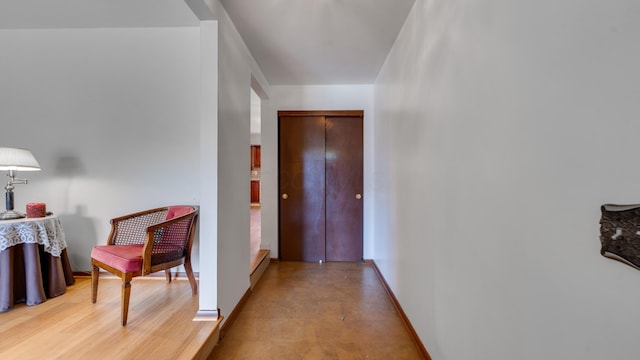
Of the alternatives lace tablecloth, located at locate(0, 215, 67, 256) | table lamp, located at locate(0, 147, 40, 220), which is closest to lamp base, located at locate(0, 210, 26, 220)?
table lamp, located at locate(0, 147, 40, 220)

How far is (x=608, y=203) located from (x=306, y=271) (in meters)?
3.10

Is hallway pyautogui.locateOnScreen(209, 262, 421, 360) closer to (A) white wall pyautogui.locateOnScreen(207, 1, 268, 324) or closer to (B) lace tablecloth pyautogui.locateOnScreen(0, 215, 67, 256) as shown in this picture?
(A) white wall pyautogui.locateOnScreen(207, 1, 268, 324)

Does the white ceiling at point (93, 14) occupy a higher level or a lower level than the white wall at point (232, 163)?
higher

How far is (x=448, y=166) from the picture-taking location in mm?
1396

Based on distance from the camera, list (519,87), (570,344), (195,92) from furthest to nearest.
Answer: (195,92) → (519,87) → (570,344)

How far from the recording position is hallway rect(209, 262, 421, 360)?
71.6 inches

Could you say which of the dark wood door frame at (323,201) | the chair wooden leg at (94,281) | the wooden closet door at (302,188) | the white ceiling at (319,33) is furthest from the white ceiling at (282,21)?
the chair wooden leg at (94,281)

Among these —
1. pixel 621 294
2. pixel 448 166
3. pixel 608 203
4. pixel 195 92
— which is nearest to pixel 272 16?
pixel 195 92

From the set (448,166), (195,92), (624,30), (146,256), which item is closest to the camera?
(624,30)

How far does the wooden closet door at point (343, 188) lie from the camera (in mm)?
3777

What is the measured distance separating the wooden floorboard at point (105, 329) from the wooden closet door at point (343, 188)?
201 centimetres

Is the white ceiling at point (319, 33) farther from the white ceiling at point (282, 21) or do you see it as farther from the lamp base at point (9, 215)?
the lamp base at point (9, 215)

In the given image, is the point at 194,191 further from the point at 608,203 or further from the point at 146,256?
the point at 608,203

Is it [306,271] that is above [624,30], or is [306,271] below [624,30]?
below
